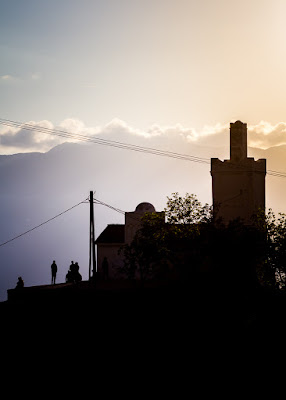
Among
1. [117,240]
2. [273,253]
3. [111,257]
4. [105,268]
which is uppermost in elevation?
[117,240]

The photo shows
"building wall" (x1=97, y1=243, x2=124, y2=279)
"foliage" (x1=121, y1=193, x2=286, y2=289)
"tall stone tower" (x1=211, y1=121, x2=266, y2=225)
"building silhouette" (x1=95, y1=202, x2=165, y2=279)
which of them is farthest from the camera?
"building wall" (x1=97, y1=243, x2=124, y2=279)

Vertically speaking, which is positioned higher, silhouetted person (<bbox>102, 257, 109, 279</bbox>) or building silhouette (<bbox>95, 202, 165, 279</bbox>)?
building silhouette (<bbox>95, 202, 165, 279</bbox>)

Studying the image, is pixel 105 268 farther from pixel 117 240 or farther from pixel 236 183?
pixel 236 183

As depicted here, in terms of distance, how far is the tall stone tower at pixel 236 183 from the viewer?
182 ft

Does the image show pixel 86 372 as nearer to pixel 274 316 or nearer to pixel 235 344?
pixel 235 344

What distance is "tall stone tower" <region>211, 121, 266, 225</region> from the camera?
2179 inches

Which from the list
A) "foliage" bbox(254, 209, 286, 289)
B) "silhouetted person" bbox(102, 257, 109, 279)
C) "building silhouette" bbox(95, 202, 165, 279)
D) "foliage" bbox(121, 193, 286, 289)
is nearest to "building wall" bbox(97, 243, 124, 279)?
"building silhouette" bbox(95, 202, 165, 279)

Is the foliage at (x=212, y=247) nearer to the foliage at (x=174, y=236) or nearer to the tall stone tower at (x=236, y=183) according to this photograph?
the foliage at (x=174, y=236)

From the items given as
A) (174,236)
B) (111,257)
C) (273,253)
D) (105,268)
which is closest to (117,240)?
(111,257)

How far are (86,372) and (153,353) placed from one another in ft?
11.0

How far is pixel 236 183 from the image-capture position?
5572 cm

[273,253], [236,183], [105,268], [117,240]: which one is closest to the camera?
[273,253]

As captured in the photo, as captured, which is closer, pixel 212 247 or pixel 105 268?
pixel 212 247

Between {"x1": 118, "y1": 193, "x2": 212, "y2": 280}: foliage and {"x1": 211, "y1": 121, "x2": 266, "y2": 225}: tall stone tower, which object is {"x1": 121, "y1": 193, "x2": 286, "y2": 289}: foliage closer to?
{"x1": 118, "y1": 193, "x2": 212, "y2": 280}: foliage
